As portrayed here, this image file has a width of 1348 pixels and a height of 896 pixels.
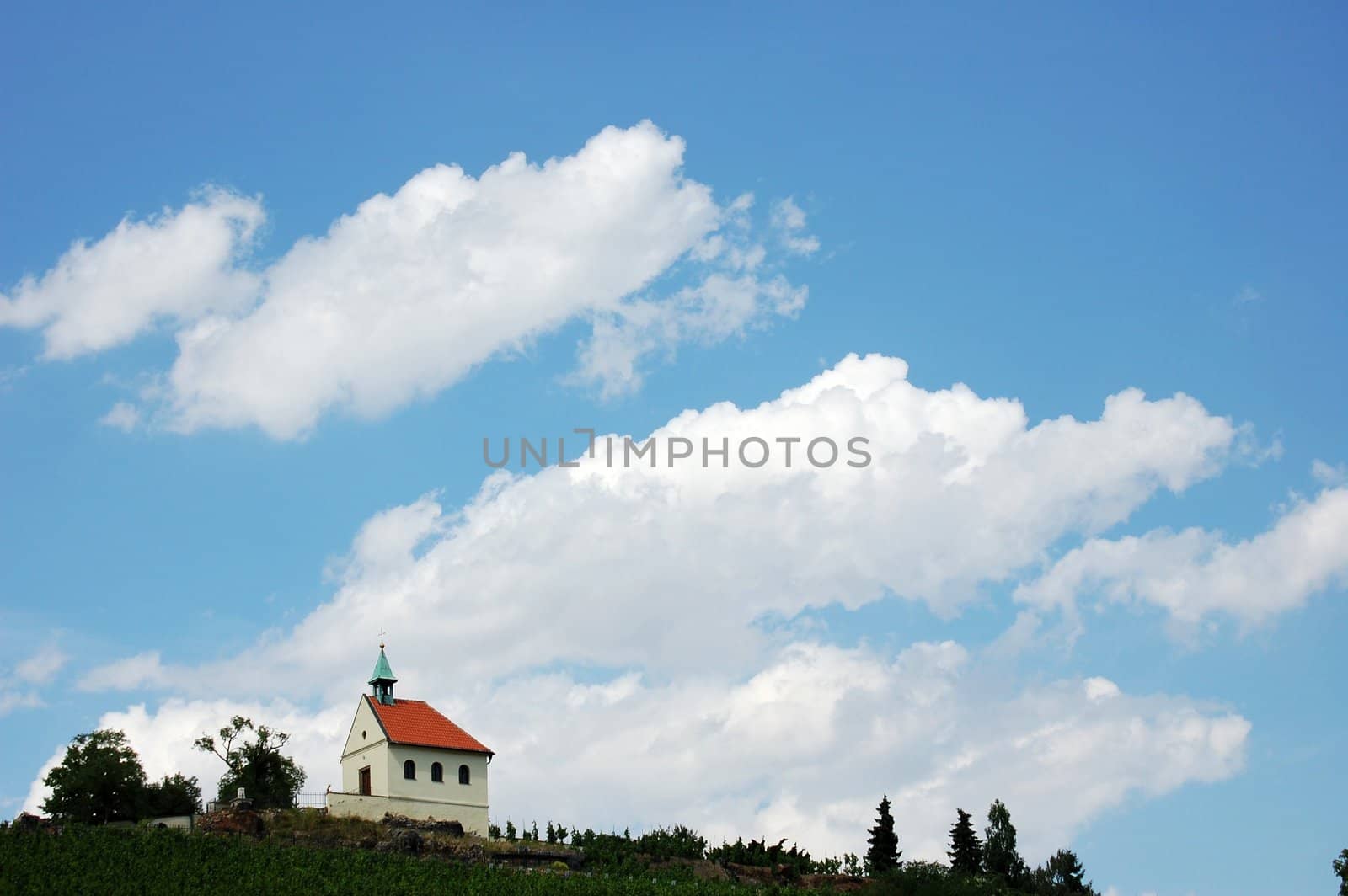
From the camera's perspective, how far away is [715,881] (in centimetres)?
5428

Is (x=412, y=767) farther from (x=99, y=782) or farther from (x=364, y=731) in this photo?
(x=99, y=782)

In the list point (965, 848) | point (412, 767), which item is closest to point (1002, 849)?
point (965, 848)

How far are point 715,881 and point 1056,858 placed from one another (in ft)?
55.0

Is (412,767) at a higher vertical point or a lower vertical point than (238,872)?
higher

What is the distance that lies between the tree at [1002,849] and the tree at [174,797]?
33.8 m

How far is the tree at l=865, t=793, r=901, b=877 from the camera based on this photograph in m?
60.6

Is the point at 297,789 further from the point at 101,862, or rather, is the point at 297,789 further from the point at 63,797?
the point at 101,862

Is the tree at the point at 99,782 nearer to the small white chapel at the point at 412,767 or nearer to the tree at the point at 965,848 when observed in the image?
the small white chapel at the point at 412,767

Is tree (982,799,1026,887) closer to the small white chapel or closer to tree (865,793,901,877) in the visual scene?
tree (865,793,901,877)

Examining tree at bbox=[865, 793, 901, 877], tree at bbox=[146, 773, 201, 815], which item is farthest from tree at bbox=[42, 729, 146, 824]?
tree at bbox=[865, 793, 901, 877]

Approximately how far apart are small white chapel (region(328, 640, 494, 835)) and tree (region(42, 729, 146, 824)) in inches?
338

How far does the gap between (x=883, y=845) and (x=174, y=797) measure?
102ft

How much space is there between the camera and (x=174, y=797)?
62.4 metres

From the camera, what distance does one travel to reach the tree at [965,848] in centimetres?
6112
